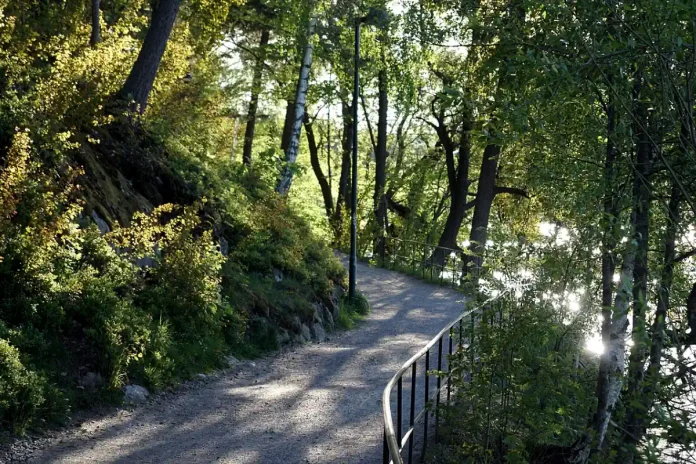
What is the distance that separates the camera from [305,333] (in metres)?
15.4

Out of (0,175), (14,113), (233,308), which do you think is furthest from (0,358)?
(233,308)

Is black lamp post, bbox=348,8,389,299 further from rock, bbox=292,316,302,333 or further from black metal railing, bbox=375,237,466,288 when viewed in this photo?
black metal railing, bbox=375,237,466,288

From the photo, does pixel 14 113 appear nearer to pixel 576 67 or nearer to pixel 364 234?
pixel 576 67

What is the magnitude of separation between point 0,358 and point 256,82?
2206 centimetres

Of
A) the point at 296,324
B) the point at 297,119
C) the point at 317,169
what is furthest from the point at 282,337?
the point at 317,169

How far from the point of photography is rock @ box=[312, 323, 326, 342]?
1573 cm

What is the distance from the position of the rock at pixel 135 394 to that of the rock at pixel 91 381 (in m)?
0.36

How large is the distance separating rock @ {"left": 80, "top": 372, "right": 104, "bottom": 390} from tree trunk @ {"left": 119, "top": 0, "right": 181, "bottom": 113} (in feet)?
24.3

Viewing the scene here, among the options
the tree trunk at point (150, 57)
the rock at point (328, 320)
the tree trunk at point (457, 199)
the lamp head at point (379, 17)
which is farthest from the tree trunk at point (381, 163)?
the tree trunk at point (150, 57)

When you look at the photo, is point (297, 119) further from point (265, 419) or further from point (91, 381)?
point (91, 381)

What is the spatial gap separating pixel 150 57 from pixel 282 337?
240 inches

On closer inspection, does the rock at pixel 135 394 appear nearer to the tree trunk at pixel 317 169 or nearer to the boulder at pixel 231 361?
the boulder at pixel 231 361

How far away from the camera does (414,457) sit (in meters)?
8.95

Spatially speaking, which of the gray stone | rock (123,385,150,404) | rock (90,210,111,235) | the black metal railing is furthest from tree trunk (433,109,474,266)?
rock (123,385,150,404)
